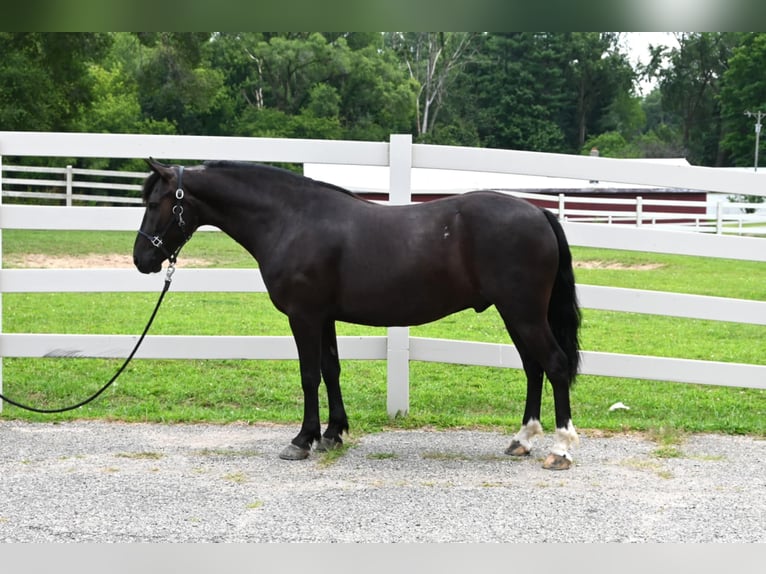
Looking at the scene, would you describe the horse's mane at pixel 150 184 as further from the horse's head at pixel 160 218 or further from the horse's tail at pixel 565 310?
the horse's tail at pixel 565 310

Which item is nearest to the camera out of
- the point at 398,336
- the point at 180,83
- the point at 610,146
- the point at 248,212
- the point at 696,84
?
the point at 248,212

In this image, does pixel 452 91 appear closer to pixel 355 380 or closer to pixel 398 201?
pixel 355 380

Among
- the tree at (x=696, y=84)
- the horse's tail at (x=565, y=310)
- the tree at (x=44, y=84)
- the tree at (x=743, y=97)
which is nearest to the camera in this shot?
the horse's tail at (x=565, y=310)

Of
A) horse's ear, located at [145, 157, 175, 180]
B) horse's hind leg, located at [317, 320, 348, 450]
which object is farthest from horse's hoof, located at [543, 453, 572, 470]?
horse's ear, located at [145, 157, 175, 180]

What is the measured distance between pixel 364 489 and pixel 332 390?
1.00 m

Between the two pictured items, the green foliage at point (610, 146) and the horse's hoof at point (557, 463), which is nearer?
the horse's hoof at point (557, 463)

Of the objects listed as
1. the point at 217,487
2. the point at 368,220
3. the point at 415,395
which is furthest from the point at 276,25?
the point at 415,395

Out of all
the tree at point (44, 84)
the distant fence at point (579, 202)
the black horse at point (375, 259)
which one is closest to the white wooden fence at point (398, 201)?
the black horse at point (375, 259)

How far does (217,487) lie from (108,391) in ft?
8.80

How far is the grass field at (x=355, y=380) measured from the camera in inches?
245

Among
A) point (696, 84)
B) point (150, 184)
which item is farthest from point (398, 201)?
point (696, 84)

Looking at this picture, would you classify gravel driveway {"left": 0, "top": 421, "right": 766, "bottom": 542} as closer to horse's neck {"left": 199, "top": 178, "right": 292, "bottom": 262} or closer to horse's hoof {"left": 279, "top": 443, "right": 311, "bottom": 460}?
horse's hoof {"left": 279, "top": 443, "right": 311, "bottom": 460}

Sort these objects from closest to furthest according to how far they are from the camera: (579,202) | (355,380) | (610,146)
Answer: (355,380) → (579,202) → (610,146)

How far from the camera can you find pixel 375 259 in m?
5.16
